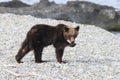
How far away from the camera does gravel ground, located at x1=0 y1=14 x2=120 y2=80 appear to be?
11.5 meters

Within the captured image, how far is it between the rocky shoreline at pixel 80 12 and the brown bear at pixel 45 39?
464 inches

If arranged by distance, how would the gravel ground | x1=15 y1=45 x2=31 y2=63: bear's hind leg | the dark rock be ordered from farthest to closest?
the dark rock < x1=15 y1=45 x2=31 y2=63: bear's hind leg < the gravel ground

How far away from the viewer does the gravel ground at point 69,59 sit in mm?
11500

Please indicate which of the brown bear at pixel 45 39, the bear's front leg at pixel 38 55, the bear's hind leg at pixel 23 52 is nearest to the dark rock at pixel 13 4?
the bear's hind leg at pixel 23 52

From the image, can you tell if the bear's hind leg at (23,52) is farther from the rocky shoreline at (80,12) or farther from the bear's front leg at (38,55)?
the rocky shoreline at (80,12)

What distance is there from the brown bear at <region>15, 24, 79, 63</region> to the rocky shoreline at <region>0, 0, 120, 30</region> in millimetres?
11793

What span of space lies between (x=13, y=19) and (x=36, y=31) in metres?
7.05

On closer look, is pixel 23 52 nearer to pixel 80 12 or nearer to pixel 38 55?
pixel 38 55

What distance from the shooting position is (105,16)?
86.4ft

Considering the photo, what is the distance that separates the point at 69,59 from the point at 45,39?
1156 mm

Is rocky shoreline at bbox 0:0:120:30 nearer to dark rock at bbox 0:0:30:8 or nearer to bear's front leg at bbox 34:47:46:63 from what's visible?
dark rock at bbox 0:0:30:8

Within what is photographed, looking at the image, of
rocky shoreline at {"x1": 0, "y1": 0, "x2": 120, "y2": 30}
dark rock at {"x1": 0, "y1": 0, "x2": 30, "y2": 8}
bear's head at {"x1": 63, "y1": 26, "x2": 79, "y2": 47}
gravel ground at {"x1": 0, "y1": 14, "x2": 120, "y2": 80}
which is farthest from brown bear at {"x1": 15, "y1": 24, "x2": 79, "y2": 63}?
dark rock at {"x1": 0, "y1": 0, "x2": 30, "y2": 8}

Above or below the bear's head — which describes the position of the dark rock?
below

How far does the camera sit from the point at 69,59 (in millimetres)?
13523
